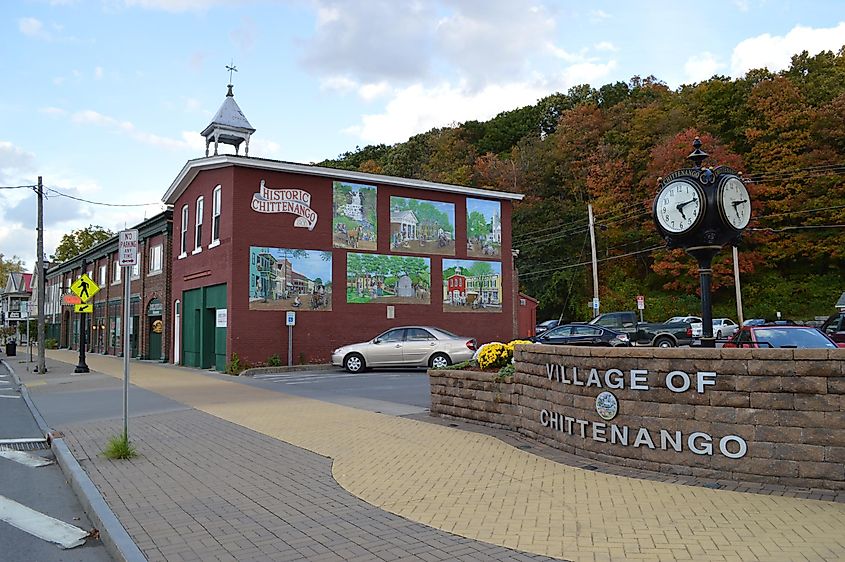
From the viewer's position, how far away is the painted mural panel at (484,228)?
3105cm

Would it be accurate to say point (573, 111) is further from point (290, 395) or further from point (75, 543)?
point (75, 543)

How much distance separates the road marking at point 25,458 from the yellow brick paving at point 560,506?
3352mm

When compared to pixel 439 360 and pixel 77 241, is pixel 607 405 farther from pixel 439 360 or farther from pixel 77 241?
pixel 77 241

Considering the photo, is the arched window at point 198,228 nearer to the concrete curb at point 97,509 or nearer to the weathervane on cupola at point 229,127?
the weathervane on cupola at point 229,127

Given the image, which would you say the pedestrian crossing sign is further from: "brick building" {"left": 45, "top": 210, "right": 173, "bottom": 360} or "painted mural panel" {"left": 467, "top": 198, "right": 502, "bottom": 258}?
"painted mural panel" {"left": 467, "top": 198, "right": 502, "bottom": 258}

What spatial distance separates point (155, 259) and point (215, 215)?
1015cm

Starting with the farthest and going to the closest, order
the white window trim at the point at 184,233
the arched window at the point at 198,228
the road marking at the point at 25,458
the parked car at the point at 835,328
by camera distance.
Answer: the white window trim at the point at 184,233, the arched window at the point at 198,228, the parked car at the point at 835,328, the road marking at the point at 25,458

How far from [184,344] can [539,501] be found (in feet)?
84.9

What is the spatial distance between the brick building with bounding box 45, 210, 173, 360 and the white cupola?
4723mm

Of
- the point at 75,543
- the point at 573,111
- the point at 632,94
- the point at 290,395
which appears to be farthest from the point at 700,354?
the point at 632,94

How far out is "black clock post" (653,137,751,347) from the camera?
8906 mm

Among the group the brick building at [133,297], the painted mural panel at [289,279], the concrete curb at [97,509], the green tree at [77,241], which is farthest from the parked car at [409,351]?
the green tree at [77,241]

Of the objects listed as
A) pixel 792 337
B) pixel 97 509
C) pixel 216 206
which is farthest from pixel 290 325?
pixel 97 509

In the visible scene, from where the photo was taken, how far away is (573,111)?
62.1 m
